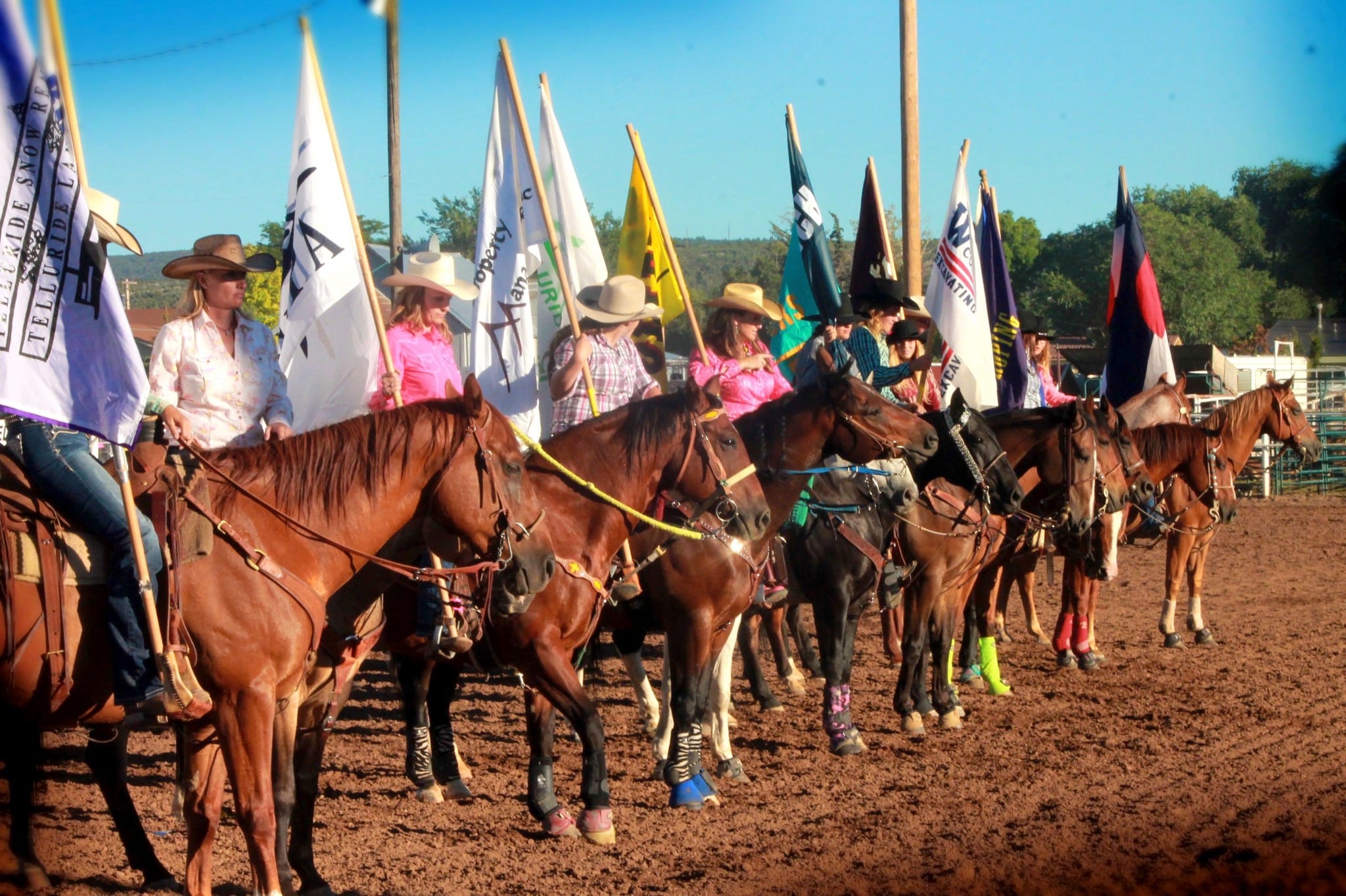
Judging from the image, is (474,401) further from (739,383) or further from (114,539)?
(739,383)

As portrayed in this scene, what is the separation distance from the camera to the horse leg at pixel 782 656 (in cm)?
1110

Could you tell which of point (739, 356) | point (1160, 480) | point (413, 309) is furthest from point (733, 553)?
point (1160, 480)

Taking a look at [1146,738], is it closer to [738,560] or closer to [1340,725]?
[1340,725]

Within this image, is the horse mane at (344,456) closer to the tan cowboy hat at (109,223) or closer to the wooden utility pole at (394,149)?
the tan cowboy hat at (109,223)

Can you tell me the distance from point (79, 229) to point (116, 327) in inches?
14.9

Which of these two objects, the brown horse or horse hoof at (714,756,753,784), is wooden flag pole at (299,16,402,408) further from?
the brown horse

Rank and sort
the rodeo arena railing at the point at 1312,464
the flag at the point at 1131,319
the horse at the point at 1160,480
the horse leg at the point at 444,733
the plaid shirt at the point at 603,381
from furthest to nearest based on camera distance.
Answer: the rodeo arena railing at the point at 1312,464 < the flag at the point at 1131,319 < the horse at the point at 1160,480 < the plaid shirt at the point at 603,381 < the horse leg at the point at 444,733

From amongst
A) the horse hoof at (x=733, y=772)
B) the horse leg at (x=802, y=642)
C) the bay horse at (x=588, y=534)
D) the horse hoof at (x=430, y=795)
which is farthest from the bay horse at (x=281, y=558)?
the horse leg at (x=802, y=642)

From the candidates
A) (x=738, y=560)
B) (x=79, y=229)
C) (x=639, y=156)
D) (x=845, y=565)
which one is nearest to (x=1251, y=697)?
(x=845, y=565)

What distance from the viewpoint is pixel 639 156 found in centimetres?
973

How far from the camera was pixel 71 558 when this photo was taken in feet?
17.1

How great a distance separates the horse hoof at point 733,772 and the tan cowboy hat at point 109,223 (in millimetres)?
4570

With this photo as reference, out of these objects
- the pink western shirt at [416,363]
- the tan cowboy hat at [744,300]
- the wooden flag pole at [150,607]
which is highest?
the tan cowboy hat at [744,300]

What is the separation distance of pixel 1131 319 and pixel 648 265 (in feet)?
20.6
